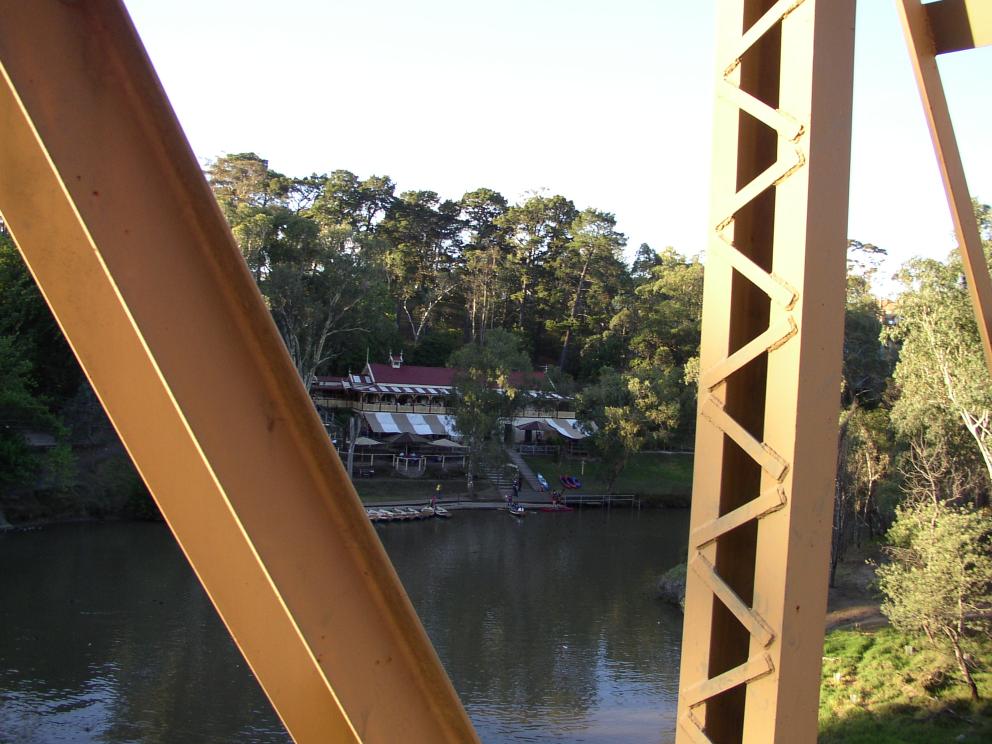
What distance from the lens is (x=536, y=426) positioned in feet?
103

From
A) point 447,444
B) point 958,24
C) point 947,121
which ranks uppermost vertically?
point 958,24

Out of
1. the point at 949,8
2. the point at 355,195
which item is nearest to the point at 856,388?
the point at 355,195

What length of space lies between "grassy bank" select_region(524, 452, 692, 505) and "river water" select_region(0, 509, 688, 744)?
749cm

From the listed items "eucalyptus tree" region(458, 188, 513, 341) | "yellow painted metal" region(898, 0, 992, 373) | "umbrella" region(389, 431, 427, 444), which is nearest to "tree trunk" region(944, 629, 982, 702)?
"yellow painted metal" region(898, 0, 992, 373)

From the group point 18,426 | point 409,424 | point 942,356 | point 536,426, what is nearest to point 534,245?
point 536,426

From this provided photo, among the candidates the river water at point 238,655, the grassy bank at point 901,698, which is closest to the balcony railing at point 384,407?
the river water at point 238,655

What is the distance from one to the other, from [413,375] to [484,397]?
5.58 m

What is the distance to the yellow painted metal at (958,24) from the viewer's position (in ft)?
4.42

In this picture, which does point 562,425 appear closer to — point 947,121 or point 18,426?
point 18,426

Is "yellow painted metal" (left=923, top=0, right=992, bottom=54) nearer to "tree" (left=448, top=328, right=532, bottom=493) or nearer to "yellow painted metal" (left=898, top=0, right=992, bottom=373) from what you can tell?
"yellow painted metal" (left=898, top=0, right=992, bottom=373)

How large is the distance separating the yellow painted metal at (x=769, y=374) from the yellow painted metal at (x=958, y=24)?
36 cm

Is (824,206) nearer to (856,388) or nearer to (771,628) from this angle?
(771,628)

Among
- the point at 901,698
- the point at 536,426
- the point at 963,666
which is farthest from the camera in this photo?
the point at 536,426

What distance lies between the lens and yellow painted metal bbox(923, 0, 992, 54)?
1.35 metres
